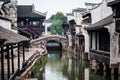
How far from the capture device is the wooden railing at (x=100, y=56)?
2786 centimetres

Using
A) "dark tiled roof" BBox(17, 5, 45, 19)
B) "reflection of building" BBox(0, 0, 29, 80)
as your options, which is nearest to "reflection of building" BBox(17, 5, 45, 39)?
"dark tiled roof" BBox(17, 5, 45, 19)

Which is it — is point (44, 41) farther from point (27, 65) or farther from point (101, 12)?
point (27, 65)

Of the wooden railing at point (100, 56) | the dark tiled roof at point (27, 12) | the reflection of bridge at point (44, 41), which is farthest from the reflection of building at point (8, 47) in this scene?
the reflection of bridge at point (44, 41)

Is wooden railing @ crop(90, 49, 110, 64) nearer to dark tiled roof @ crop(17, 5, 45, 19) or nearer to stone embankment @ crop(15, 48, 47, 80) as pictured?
stone embankment @ crop(15, 48, 47, 80)

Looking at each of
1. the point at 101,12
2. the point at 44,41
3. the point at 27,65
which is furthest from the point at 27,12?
the point at 27,65

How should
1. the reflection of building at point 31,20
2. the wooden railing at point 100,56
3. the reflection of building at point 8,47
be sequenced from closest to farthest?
the reflection of building at point 8,47
the wooden railing at point 100,56
the reflection of building at point 31,20

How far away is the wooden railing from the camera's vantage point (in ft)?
91.4

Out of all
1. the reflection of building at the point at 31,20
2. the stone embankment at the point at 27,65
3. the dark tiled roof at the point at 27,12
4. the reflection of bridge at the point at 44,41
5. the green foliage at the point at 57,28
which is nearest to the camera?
the stone embankment at the point at 27,65

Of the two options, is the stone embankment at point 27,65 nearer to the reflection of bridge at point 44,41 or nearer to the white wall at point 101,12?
the white wall at point 101,12

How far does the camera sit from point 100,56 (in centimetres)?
3025

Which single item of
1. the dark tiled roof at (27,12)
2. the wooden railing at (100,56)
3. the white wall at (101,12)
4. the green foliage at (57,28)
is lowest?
the wooden railing at (100,56)

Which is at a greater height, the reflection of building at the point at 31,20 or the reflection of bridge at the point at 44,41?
the reflection of building at the point at 31,20

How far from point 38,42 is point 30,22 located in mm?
4503

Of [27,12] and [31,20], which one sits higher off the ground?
[27,12]
